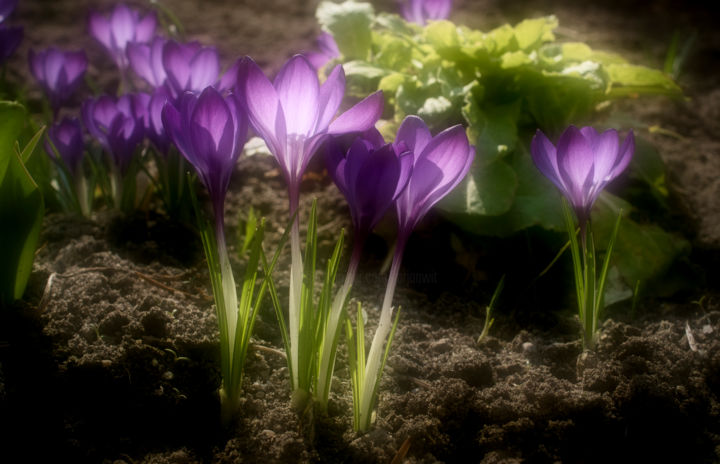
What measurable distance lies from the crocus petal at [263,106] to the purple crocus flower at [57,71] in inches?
43.1

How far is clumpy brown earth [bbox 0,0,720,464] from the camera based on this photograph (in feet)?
3.70

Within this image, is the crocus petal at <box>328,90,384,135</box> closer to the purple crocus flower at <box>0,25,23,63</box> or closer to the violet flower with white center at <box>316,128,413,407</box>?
the violet flower with white center at <box>316,128,413,407</box>

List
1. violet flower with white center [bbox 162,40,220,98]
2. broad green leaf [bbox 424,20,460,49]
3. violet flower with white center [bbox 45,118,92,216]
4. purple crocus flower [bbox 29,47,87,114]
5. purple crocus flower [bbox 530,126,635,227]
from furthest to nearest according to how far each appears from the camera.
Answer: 1. purple crocus flower [bbox 29,47,87,114]
2. broad green leaf [bbox 424,20,460,49]
3. violet flower with white center [bbox 45,118,92,216]
4. violet flower with white center [bbox 162,40,220,98]
5. purple crocus flower [bbox 530,126,635,227]

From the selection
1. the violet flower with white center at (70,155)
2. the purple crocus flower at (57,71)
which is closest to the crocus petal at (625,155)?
the violet flower with white center at (70,155)

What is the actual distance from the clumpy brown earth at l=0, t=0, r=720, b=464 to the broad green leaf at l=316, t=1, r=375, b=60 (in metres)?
0.64

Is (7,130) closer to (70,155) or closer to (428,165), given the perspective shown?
(70,155)

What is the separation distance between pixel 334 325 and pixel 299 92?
1.32 ft

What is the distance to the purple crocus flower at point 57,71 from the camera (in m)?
1.84

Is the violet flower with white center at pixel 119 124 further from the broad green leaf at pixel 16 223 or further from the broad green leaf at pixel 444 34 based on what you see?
the broad green leaf at pixel 444 34

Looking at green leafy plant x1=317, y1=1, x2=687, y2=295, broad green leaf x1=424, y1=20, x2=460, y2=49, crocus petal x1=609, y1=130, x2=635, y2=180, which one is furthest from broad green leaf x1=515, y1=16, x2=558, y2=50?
crocus petal x1=609, y1=130, x2=635, y2=180

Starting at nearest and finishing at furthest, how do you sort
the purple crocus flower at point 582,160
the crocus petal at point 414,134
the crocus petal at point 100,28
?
1. the crocus petal at point 414,134
2. the purple crocus flower at point 582,160
3. the crocus petal at point 100,28

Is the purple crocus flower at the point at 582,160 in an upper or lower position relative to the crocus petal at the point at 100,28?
lower

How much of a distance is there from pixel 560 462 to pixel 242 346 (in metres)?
0.61

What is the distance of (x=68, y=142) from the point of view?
1.60m
